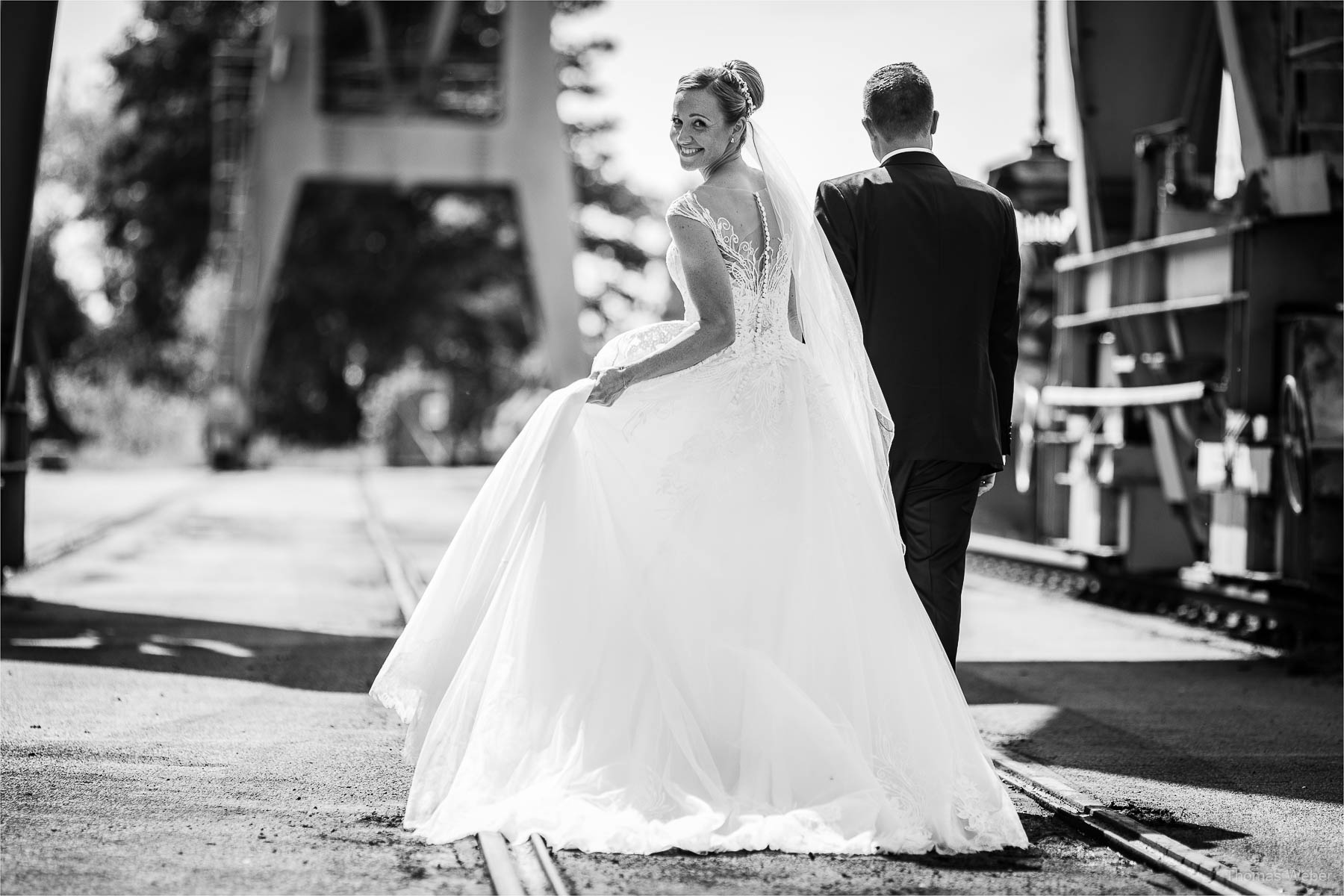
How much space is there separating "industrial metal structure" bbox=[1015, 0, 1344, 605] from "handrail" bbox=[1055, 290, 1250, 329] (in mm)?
16

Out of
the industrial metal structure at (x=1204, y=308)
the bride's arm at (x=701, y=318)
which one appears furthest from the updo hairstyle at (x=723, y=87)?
the industrial metal structure at (x=1204, y=308)

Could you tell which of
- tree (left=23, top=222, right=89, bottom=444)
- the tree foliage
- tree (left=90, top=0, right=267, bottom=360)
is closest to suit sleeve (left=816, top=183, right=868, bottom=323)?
the tree foliage

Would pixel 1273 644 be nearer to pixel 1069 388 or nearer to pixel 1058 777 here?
pixel 1069 388

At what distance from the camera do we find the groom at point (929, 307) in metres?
4.58

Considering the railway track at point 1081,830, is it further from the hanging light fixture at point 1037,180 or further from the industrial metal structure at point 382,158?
the industrial metal structure at point 382,158

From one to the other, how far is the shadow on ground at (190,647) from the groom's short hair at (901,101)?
3.45 metres

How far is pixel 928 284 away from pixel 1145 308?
5.74m

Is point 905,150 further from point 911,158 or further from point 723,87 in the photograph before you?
point 723,87

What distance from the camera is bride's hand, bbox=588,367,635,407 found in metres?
4.59

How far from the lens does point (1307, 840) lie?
14.4 ft

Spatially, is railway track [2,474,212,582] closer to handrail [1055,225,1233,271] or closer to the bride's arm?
handrail [1055,225,1233,271]

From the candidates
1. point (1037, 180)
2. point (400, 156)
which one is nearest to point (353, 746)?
point (1037, 180)

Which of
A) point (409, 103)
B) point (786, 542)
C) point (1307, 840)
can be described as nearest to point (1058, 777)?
point (1307, 840)

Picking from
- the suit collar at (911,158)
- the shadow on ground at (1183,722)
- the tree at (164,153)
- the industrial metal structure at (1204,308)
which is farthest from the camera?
the tree at (164,153)
